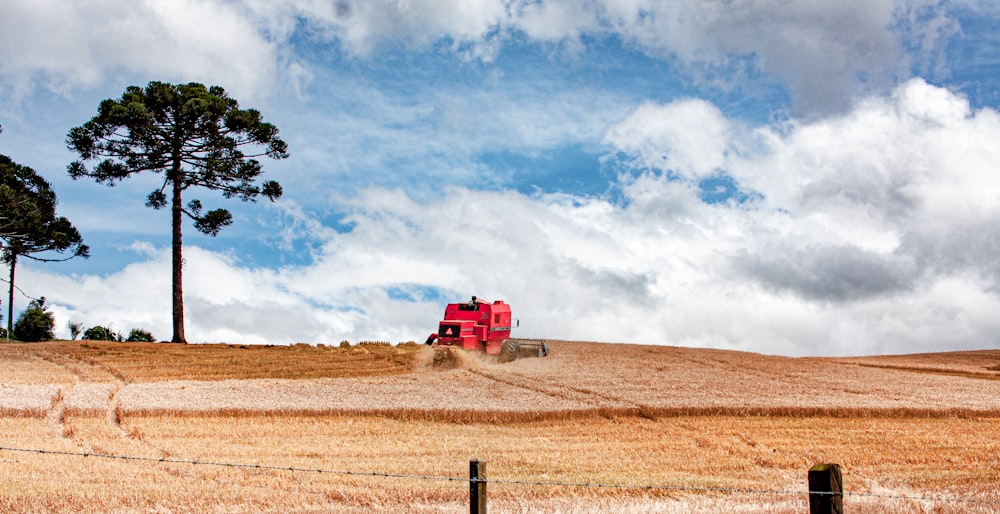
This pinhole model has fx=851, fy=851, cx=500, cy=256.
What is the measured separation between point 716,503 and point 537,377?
46.6 feet

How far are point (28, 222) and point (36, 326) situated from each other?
5.42m

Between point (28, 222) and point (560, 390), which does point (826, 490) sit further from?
point (28, 222)

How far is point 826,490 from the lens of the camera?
8.15 meters

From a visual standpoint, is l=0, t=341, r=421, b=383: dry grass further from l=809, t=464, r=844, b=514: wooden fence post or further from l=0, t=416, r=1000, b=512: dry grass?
l=809, t=464, r=844, b=514: wooden fence post

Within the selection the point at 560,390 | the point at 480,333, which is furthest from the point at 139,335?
the point at 560,390

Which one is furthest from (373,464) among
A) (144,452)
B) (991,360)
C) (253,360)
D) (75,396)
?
(991,360)

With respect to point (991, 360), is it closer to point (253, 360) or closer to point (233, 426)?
point (253, 360)

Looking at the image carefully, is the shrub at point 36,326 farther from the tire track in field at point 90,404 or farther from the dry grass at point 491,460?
the dry grass at point 491,460

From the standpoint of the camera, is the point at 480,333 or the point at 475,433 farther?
the point at 480,333

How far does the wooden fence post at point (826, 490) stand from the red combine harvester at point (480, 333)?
22377 mm

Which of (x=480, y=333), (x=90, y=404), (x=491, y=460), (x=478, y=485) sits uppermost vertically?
(x=480, y=333)

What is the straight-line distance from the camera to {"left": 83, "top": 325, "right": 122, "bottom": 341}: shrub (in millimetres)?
42531

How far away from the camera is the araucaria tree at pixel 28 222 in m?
39.3

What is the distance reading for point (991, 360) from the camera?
38656 millimetres
